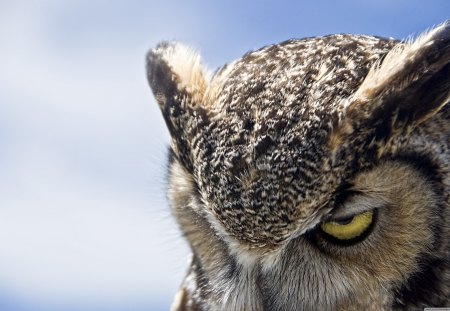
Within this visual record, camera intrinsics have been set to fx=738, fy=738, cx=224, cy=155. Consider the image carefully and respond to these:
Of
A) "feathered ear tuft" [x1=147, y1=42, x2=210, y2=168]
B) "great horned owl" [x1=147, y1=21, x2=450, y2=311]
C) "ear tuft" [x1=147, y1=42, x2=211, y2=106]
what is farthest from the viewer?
"ear tuft" [x1=147, y1=42, x2=211, y2=106]

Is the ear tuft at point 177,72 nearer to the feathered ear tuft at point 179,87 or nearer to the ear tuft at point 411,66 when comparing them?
the feathered ear tuft at point 179,87

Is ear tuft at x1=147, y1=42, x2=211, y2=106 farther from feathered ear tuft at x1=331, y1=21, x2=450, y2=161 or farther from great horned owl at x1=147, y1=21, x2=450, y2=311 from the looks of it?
feathered ear tuft at x1=331, y1=21, x2=450, y2=161

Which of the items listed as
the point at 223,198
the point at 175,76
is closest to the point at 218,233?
the point at 223,198

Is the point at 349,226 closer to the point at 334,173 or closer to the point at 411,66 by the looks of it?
the point at 334,173

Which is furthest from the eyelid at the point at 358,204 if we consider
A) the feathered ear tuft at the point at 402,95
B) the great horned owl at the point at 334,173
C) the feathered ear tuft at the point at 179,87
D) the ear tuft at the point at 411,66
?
the feathered ear tuft at the point at 179,87

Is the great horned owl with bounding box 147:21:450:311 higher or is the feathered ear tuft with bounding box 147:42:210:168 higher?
the feathered ear tuft with bounding box 147:42:210:168

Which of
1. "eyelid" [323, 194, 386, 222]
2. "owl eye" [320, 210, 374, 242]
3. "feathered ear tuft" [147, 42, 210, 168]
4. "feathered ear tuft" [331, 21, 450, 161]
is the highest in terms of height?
"feathered ear tuft" [147, 42, 210, 168]

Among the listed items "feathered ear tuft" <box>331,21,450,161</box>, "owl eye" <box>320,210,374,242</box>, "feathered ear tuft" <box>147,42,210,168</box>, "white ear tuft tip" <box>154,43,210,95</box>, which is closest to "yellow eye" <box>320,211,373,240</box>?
"owl eye" <box>320,210,374,242</box>

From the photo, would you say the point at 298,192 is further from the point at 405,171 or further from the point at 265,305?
the point at 265,305
